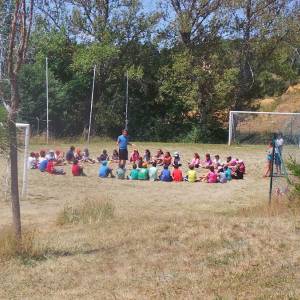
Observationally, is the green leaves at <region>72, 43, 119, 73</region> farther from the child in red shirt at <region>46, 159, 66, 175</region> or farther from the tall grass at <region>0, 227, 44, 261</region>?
the tall grass at <region>0, 227, 44, 261</region>

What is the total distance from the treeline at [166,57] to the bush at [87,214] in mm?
23641

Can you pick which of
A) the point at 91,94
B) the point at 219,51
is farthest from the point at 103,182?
the point at 219,51

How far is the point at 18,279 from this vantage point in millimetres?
6508

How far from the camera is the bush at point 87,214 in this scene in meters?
10.7

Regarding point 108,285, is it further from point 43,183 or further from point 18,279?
point 43,183

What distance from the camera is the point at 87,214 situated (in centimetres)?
1088

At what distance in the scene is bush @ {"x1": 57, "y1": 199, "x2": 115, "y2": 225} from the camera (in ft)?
35.1

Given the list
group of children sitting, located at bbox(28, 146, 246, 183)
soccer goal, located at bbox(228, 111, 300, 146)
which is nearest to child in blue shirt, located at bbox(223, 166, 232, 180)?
group of children sitting, located at bbox(28, 146, 246, 183)

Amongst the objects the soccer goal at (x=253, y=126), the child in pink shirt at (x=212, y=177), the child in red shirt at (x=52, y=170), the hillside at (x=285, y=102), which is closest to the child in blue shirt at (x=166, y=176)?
the child in pink shirt at (x=212, y=177)

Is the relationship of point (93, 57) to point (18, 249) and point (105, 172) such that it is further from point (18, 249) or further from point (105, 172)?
point (18, 249)

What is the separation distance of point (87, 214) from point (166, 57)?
27.5 meters

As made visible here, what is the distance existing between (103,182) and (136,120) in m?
16.7

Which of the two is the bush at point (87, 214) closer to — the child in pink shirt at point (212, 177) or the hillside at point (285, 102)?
the child in pink shirt at point (212, 177)

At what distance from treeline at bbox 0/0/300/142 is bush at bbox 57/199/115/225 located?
23641 millimetres
